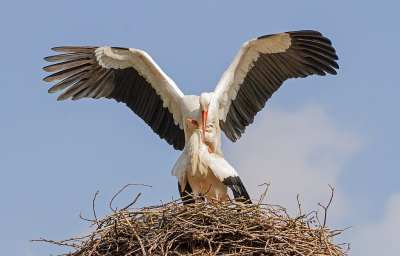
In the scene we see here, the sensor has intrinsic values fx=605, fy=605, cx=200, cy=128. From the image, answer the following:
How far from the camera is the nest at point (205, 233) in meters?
5.69

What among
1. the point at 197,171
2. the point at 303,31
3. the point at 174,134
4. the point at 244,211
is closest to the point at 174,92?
the point at 174,134

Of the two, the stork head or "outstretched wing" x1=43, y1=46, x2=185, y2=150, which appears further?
"outstretched wing" x1=43, y1=46, x2=185, y2=150

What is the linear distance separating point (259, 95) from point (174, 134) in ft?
4.46

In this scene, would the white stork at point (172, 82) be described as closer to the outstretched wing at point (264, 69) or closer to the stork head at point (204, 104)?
the outstretched wing at point (264, 69)

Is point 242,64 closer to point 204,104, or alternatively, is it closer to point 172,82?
point 172,82

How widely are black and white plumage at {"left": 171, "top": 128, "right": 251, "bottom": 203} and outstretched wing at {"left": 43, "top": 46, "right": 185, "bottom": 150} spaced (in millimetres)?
1010

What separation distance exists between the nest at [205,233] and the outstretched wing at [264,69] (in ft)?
8.52

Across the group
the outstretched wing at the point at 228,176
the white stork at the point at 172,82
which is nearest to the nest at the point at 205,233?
the outstretched wing at the point at 228,176

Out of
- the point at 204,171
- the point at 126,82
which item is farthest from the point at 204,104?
the point at 126,82

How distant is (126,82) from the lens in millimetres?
8812

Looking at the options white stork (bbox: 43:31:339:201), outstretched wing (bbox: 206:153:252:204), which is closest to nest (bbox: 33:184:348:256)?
outstretched wing (bbox: 206:153:252:204)

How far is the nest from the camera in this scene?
18.7 feet

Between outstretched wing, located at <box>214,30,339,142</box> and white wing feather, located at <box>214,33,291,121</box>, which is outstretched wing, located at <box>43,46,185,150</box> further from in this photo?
outstretched wing, located at <box>214,30,339,142</box>

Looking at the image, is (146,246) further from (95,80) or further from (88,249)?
(95,80)
